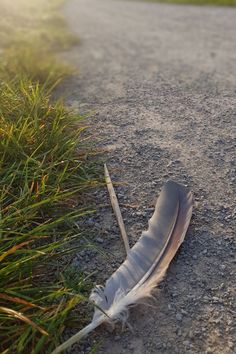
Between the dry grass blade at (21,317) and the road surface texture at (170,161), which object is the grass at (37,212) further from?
the road surface texture at (170,161)

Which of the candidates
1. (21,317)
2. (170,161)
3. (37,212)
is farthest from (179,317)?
(170,161)

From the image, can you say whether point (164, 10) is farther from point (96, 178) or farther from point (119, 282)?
point (119, 282)

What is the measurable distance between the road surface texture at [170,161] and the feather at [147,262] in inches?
3.4

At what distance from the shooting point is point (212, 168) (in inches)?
109

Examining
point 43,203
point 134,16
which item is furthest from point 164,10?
point 43,203

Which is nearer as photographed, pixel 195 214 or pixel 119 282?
pixel 119 282

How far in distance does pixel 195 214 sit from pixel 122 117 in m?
1.17

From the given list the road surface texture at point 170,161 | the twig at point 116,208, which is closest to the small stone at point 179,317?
the road surface texture at point 170,161

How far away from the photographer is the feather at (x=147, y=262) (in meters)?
1.89

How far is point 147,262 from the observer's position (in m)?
2.07

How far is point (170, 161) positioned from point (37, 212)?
95 centimetres

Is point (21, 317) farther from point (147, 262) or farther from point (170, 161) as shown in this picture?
point (170, 161)

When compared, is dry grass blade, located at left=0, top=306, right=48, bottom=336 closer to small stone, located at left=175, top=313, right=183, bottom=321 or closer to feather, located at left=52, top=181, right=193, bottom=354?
feather, located at left=52, top=181, right=193, bottom=354

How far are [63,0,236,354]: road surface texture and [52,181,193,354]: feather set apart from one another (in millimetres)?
85
